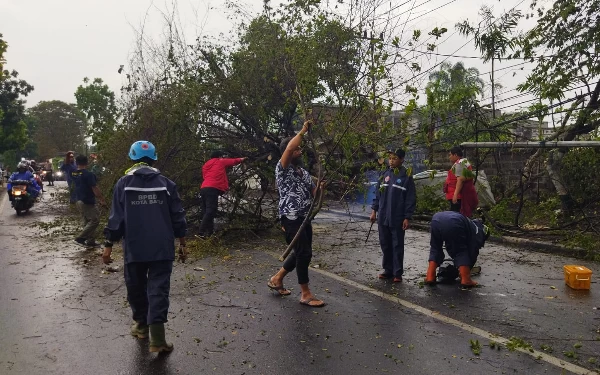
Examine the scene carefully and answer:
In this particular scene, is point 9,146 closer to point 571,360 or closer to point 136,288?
point 136,288

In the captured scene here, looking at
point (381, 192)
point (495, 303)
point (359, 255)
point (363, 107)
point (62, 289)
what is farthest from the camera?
point (359, 255)

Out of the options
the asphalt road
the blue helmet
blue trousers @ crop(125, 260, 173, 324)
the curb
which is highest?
the blue helmet

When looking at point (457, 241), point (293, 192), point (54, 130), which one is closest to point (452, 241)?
point (457, 241)

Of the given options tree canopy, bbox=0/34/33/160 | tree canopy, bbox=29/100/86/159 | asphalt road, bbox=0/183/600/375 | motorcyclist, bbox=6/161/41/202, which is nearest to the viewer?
asphalt road, bbox=0/183/600/375

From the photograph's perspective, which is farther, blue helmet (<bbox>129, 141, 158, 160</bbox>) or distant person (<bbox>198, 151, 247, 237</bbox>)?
distant person (<bbox>198, 151, 247, 237</bbox>)

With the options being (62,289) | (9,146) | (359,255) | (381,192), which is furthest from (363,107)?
(9,146)

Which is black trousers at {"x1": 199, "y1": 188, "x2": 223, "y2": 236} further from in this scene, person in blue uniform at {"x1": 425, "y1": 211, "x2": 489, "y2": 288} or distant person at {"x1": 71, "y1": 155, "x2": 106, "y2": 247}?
person in blue uniform at {"x1": 425, "y1": 211, "x2": 489, "y2": 288}

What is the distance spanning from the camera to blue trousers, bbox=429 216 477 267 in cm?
661

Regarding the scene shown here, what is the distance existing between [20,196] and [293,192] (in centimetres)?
1352

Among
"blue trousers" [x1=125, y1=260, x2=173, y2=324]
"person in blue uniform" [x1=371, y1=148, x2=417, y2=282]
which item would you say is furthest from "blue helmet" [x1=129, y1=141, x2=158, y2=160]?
"person in blue uniform" [x1=371, y1=148, x2=417, y2=282]

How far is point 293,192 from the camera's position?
5930 mm

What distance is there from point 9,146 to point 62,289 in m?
39.1

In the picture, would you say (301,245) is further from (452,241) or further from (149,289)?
(452,241)

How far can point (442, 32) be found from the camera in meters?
6.89
